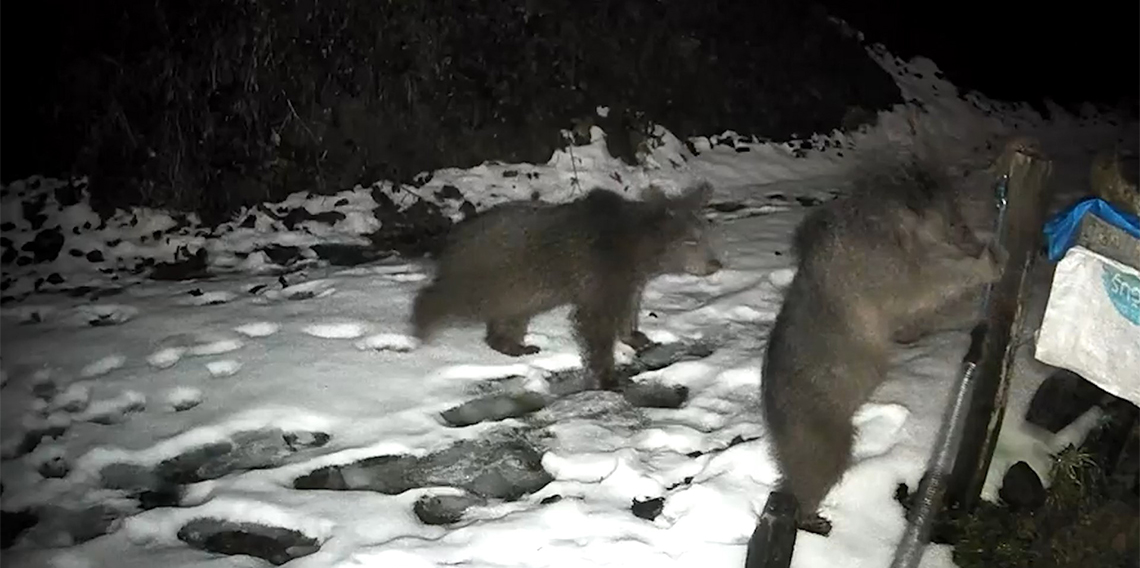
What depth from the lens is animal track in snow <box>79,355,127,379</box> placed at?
4887 millimetres

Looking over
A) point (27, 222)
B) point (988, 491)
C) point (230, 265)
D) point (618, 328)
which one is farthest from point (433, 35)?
point (988, 491)

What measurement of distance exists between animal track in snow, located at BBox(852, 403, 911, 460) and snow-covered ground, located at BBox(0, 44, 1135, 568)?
0.04 ft

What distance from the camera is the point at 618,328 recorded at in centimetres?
493

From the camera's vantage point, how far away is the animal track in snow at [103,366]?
4.89 meters

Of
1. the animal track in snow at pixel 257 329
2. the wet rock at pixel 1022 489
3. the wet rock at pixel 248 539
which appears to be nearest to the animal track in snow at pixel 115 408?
the animal track in snow at pixel 257 329

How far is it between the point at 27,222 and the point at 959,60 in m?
10.8

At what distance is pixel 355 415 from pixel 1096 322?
3.10 m

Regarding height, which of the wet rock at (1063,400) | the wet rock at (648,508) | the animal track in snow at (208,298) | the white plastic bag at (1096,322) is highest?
the white plastic bag at (1096,322)

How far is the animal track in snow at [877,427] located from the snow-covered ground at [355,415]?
0.04 ft

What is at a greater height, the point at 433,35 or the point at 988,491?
the point at 433,35

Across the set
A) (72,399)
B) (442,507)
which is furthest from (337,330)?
(442,507)

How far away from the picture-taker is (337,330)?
5.33 metres

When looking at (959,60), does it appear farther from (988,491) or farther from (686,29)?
(988,491)

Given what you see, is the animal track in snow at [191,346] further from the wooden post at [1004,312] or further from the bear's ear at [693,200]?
the wooden post at [1004,312]
